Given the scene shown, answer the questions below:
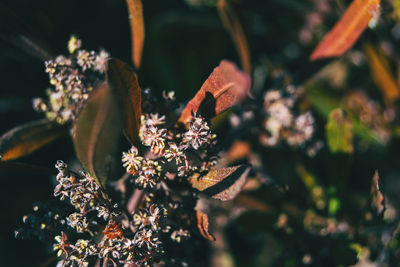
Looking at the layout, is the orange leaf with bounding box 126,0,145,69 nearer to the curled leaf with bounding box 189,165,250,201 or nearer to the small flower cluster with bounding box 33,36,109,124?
the small flower cluster with bounding box 33,36,109,124

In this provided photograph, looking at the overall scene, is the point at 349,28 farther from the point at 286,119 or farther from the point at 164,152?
the point at 164,152

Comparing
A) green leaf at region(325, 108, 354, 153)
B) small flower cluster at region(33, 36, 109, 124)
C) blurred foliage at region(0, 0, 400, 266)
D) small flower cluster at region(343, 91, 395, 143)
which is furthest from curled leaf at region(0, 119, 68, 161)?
small flower cluster at region(343, 91, 395, 143)

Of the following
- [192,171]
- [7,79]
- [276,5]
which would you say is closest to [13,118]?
[7,79]

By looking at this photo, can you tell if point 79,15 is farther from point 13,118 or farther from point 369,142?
point 369,142

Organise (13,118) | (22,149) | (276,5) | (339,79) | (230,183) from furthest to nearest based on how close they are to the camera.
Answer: (339,79) < (276,5) < (13,118) < (22,149) < (230,183)

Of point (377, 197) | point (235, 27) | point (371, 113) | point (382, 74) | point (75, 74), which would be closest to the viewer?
point (75, 74)

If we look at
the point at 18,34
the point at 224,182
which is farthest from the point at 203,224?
the point at 18,34
